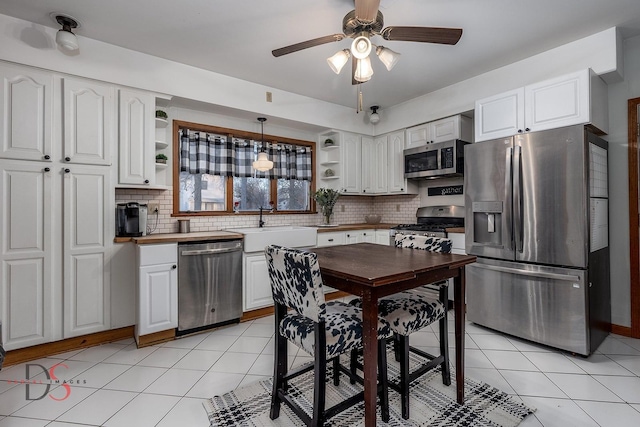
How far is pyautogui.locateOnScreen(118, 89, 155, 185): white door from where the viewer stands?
281cm

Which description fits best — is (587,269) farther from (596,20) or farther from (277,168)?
(277,168)

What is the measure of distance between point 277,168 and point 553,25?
123 inches

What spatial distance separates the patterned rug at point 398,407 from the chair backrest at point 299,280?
72 centimetres

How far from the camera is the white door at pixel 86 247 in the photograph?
2.58 m

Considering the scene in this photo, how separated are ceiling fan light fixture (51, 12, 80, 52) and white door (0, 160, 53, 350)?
0.95 m

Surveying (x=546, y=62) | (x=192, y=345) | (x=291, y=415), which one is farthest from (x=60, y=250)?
(x=546, y=62)

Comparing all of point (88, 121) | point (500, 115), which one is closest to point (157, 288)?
point (88, 121)

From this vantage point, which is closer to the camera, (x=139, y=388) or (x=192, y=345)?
(x=139, y=388)

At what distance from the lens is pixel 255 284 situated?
3326 mm

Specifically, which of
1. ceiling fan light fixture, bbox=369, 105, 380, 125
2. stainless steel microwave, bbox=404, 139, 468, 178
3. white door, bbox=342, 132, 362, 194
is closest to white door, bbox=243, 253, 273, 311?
white door, bbox=342, 132, 362, 194

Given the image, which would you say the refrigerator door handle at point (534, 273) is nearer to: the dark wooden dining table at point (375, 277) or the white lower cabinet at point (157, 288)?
the dark wooden dining table at point (375, 277)

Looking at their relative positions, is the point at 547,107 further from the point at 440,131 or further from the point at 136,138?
the point at 136,138

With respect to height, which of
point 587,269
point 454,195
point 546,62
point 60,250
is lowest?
point 587,269

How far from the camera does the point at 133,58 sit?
2.85 metres
